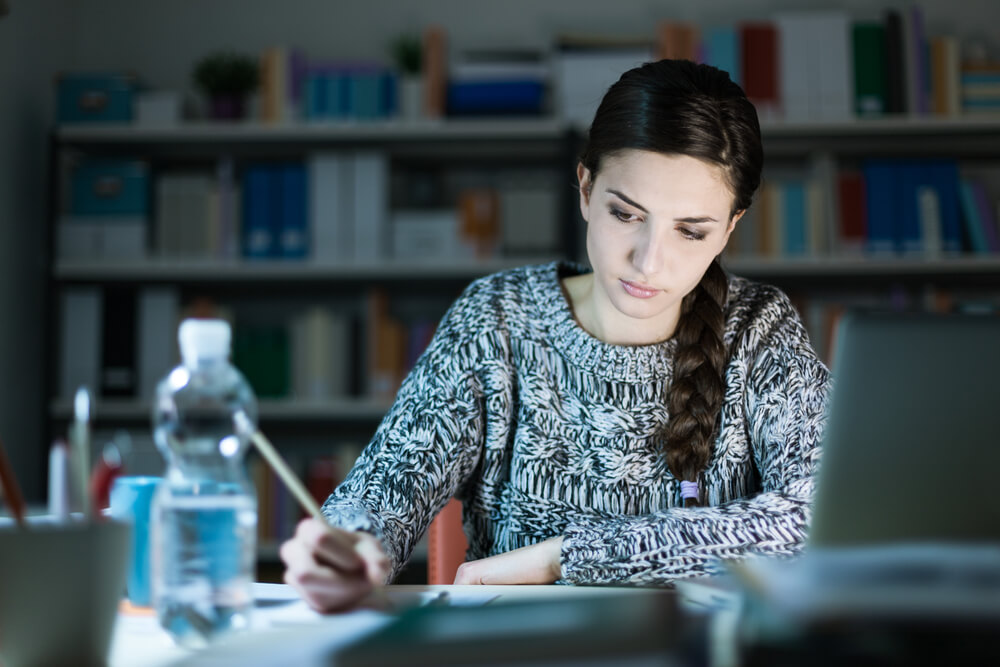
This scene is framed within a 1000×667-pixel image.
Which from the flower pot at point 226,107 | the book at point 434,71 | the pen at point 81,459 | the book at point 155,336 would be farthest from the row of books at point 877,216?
the pen at point 81,459

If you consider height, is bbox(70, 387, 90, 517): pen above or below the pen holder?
above

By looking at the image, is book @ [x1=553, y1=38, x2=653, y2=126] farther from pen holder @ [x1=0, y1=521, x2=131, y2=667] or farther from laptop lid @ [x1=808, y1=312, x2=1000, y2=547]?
pen holder @ [x1=0, y1=521, x2=131, y2=667]

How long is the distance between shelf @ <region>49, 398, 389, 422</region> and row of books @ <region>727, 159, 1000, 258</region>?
3.82 feet

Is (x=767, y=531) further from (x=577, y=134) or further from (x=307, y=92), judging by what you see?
(x=307, y=92)

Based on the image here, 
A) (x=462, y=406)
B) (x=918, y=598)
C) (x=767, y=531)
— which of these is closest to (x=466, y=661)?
(x=918, y=598)

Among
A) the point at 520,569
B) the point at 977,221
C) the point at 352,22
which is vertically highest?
the point at 352,22

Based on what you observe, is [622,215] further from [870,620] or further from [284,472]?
[870,620]

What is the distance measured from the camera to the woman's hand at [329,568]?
78 centimetres

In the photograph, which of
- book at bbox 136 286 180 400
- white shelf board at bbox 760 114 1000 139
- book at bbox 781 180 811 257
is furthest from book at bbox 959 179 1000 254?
book at bbox 136 286 180 400

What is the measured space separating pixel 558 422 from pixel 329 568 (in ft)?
1.91

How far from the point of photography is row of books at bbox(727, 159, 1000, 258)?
116 inches

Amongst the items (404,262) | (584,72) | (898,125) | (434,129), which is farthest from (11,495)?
(898,125)

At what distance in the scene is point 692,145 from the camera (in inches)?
48.1

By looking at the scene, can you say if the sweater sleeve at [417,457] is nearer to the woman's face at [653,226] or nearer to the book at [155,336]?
the woman's face at [653,226]
